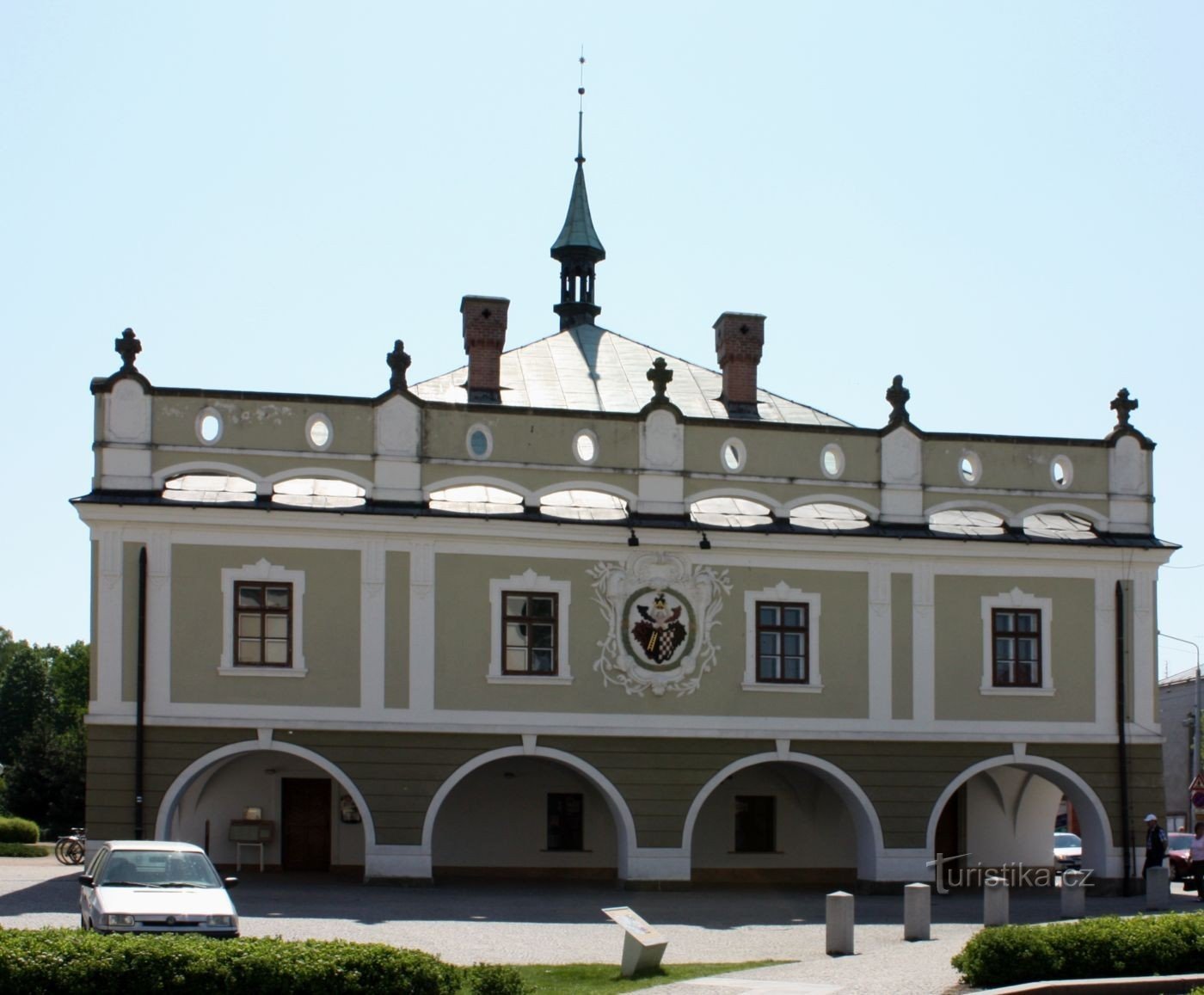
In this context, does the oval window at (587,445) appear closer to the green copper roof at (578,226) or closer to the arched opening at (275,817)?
the arched opening at (275,817)

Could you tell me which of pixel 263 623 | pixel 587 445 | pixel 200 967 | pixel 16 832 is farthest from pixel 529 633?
pixel 16 832

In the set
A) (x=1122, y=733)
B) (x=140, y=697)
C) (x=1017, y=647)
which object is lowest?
(x=1122, y=733)

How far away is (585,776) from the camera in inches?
1166

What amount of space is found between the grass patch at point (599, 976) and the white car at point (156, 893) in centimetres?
340

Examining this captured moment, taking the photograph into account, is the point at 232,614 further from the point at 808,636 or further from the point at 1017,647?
the point at 1017,647

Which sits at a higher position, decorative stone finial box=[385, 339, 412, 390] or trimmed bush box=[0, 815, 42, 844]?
decorative stone finial box=[385, 339, 412, 390]

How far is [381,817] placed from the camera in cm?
2830

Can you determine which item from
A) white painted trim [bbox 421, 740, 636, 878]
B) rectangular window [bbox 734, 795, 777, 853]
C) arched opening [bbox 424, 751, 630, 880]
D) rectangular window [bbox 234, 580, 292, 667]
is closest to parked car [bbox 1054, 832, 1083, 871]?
rectangular window [bbox 734, 795, 777, 853]

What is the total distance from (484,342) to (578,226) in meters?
8.78

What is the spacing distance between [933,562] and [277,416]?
1227 cm

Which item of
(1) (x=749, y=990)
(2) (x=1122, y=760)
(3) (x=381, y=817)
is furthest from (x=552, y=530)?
(1) (x=749, y=990)

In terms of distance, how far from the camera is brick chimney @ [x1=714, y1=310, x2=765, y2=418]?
35438 mm

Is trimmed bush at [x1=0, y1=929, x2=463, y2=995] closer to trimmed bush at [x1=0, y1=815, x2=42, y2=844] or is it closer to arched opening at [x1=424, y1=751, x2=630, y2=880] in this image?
arched opening at [x1=424, y1=751, x2=630, y2=880]

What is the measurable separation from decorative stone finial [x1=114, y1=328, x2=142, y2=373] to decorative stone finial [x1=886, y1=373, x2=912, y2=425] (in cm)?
1375
